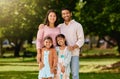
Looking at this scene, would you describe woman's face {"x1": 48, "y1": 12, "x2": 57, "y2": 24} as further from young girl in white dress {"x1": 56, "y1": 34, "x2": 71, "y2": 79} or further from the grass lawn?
the grass lawn

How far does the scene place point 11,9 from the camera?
81.6 feet

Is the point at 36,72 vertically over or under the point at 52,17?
under

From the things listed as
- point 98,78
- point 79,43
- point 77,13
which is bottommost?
point 98,78

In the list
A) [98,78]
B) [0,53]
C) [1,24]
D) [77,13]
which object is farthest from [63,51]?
[0,53]

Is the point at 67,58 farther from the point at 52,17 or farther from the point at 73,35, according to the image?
the point at 52,17

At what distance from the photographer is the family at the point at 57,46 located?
993cm

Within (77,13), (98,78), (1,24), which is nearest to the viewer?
(98,78)

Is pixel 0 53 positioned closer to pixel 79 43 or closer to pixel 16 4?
pixel 16 4

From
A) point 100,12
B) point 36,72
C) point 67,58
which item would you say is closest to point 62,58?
point 67,58

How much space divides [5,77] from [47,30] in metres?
10.7

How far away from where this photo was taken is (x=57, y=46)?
10070 millimetres

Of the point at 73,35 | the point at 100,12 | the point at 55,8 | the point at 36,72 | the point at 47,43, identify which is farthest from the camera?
the point at 100,12

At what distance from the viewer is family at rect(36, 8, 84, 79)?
391 inches

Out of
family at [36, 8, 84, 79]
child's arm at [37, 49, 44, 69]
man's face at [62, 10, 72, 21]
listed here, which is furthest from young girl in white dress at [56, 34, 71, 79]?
man's face at [62, 10, 72, 21]
